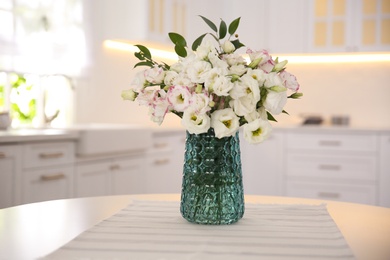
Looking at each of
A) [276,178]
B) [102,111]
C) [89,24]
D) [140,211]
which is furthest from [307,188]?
[140,211]

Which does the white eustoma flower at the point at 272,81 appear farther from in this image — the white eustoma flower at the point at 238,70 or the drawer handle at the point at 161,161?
the drawer handle at the point at 161,161

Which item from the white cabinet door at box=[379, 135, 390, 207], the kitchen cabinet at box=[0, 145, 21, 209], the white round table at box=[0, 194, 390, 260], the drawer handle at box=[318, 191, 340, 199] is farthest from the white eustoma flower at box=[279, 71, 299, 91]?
the drawer handle at box=[318, 191, 340, 199]

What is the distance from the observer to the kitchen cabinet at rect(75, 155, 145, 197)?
3.64 m

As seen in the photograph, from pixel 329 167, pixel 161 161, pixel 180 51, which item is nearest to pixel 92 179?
pixel 161 161

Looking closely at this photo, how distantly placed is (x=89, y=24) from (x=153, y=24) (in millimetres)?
520

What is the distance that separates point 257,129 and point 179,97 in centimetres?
18

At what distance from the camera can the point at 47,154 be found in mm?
3283

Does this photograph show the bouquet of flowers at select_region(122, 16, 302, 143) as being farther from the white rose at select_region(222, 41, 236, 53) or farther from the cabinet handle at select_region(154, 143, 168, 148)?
the cabinet handle at select_region(154, 143, 168, 148)

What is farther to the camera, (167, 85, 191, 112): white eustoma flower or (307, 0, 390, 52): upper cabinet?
(307, 0, 390, 52): upper cabinet

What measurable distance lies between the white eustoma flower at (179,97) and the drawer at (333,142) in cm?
399

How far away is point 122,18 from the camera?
4.82 m

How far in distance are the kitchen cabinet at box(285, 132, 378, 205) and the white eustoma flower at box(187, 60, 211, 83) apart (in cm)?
397

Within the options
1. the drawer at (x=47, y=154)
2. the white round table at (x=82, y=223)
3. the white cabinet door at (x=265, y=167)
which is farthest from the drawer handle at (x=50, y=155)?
the white cabinet door at (x=265, y=167)

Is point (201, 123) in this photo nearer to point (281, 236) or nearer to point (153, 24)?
point (281, 236)
